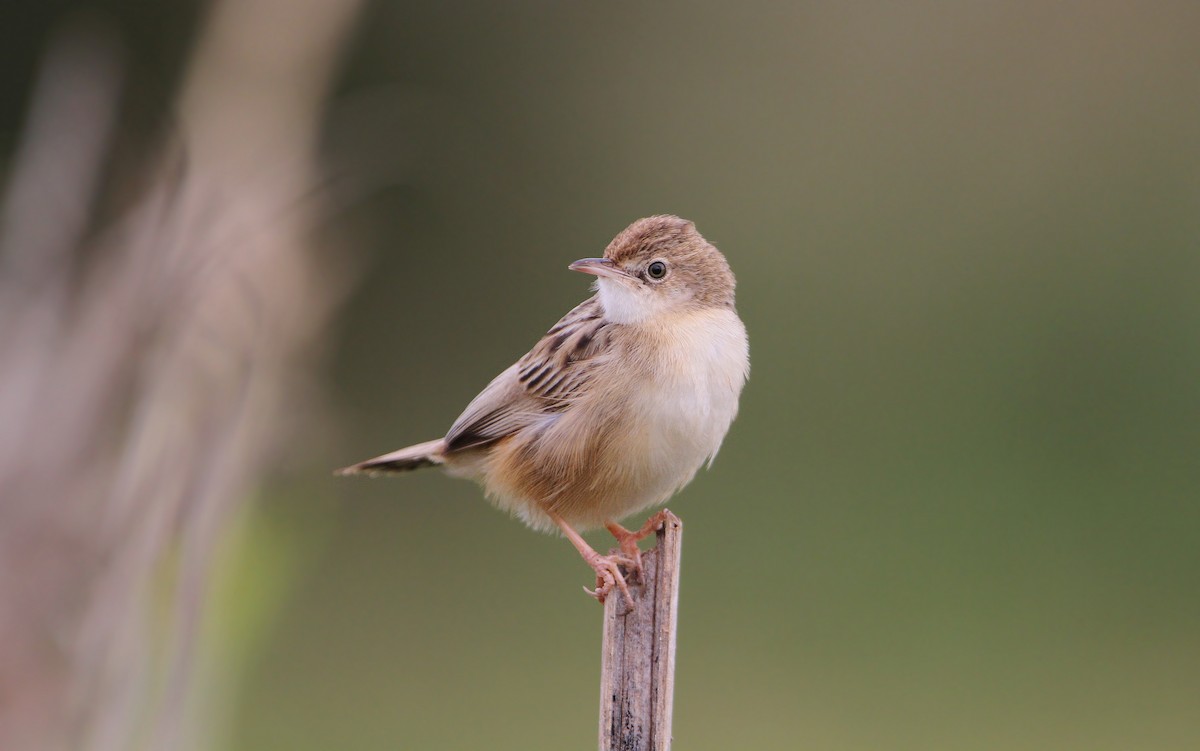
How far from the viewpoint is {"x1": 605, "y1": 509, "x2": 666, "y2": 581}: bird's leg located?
271 centimetres

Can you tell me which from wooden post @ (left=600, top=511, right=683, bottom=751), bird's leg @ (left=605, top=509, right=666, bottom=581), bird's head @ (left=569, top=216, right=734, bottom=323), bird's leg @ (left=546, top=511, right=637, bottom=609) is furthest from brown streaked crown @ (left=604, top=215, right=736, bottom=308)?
wooden post @ (left=600, top=511, right=683, bottom=751)

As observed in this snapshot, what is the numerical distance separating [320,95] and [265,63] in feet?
0.65

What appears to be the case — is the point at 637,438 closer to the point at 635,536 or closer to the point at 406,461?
the point at 635,536

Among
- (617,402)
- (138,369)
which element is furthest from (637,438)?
(138,369)

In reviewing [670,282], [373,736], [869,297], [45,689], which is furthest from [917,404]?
[45,689]

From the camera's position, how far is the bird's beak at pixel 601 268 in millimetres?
3338

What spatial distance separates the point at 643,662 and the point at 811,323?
203 inches

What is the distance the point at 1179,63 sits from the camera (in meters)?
7.43

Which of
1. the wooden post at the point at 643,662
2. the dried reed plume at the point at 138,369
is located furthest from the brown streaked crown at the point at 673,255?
the wooden post at the point at 643,662

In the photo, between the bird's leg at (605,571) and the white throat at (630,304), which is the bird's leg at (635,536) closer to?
the bird's leg at (605,571)

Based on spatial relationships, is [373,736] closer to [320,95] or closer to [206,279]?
[320,95]

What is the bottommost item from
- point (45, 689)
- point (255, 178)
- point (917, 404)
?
point (45, 689)

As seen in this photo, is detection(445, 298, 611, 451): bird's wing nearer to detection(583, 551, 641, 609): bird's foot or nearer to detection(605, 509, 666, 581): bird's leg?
detection(605, 509, 666, 581): bird's leg

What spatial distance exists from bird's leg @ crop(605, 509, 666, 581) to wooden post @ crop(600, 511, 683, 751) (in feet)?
0.42
